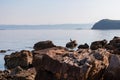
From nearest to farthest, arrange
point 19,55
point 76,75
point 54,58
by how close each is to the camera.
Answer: point 76,75 → point 54,58 → point 19,55

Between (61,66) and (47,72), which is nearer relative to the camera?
(61,66)

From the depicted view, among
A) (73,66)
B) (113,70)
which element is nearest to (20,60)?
(113,70)

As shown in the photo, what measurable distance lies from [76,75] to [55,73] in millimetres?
1308

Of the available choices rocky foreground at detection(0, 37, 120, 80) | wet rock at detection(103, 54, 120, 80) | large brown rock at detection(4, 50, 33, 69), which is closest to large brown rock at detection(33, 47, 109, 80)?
rocky foreground at detection(0, 37, 120, 80)

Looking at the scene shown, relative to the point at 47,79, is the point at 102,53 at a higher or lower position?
higher

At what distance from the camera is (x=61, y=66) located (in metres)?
15.6

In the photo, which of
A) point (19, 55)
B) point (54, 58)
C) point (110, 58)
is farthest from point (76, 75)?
point (19, 55)

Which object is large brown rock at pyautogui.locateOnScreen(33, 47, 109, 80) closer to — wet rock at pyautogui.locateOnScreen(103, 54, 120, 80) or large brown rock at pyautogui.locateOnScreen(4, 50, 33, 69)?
wet rock at pyautogui.locateOnScreen(103, 54, 120, 80)

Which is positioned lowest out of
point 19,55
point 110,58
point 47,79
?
point 19,55

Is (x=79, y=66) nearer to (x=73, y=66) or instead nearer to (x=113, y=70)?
(x=73, y=66)

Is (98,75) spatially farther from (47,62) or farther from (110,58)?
(47,62)

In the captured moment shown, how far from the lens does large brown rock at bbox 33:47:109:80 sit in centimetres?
1512

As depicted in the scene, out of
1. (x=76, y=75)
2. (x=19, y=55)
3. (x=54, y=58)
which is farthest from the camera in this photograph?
(x=19, y=55)

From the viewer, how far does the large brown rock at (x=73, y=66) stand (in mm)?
15125
